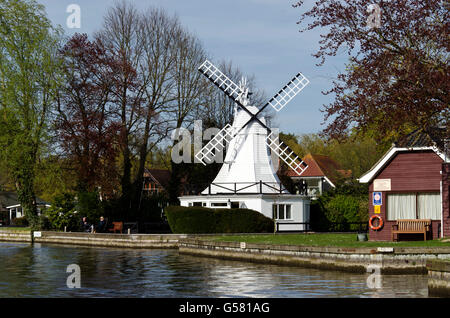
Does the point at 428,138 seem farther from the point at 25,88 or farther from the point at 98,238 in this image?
the point at 25,88

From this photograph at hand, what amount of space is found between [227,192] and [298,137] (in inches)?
2552

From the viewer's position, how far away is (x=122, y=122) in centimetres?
5488

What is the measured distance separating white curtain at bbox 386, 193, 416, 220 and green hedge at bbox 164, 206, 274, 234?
41.3 ft

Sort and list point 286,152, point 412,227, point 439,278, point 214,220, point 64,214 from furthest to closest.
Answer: point 286,152 < point 64,214 < point 214,220 < point 412,227 < point 439,278

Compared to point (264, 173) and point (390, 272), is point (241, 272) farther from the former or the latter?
point (264, 173)

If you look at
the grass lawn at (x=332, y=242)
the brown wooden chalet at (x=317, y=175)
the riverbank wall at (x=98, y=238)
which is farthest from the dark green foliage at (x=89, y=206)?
the brown wooden chalet at (x=317, y=175)

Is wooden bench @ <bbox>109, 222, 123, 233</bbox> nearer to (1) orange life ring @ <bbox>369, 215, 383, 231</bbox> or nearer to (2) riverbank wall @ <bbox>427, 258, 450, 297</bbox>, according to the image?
(1) orange life ring @ <bbox>369, 215, 383, 231</bbox>

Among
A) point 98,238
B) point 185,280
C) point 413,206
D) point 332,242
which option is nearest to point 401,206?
point 413,206

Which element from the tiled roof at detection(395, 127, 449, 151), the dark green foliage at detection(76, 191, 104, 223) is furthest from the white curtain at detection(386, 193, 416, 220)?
the dark green foliage at detection(76, 191, 104, 223)

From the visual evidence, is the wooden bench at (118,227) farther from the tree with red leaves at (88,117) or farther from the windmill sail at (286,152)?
the windmill sail at (286,152)

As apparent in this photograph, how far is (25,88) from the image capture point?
49.6 metres

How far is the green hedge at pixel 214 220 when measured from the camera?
139ft

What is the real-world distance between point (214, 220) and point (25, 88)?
17.6 m

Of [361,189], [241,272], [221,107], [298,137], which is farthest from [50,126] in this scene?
[298,137]
